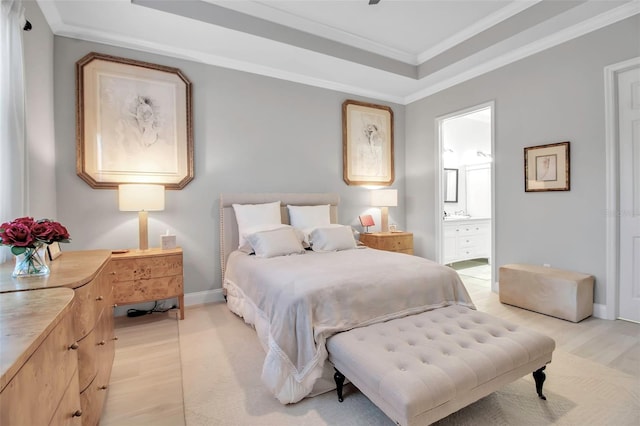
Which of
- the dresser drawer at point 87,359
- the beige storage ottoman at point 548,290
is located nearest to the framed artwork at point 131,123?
the dresser drawer at point 87,359

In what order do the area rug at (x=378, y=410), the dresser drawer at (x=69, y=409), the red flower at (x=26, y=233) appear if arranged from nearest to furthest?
the dresser drawer at (x=69, y=409) < the red flower at (x=26, y=233) < the area rug at (x=378, y=410)

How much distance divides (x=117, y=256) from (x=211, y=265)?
1028mm

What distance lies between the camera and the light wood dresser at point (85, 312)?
1300 millimetres

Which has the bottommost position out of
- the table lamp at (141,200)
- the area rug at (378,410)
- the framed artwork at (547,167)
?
the area rug at (378,410)

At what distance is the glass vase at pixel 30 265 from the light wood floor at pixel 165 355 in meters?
0.90

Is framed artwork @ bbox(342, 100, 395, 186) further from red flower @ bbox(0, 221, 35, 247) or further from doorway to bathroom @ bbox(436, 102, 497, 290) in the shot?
red flower @ bbox(0, 221, 35, 247)

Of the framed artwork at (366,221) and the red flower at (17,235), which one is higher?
the red flower at (17,235)

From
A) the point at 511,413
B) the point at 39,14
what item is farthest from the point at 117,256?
the point at 511,413

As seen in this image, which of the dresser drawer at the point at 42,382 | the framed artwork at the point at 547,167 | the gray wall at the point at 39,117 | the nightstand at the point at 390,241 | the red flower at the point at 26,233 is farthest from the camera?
the nightstand at the point at 390,241

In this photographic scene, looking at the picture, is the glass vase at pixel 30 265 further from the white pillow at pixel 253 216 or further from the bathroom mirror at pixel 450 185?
the bathroom mirror at pixel 450 185

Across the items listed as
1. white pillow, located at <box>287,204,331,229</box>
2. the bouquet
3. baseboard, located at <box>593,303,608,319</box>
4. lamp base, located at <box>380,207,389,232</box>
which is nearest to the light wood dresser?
the bouquet

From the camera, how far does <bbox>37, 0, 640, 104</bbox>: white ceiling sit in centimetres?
287

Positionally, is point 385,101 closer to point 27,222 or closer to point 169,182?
point 169,182

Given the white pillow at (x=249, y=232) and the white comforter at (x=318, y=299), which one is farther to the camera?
the white pillow at (x=249, y=232)
